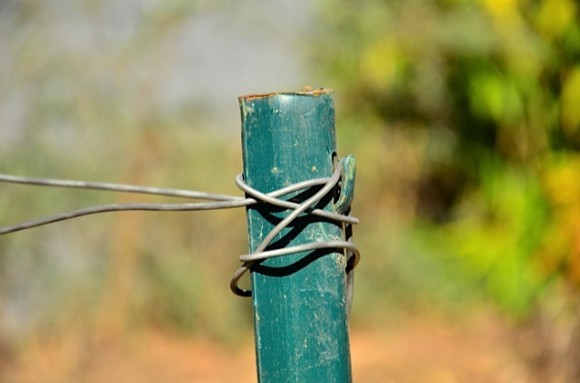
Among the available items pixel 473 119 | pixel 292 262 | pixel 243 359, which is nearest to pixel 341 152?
pixel 473 119

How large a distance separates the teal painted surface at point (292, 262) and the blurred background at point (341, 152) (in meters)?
3.37

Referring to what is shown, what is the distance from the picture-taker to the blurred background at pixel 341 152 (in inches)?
200

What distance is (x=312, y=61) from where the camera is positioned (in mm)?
6652

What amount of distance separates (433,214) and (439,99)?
2.83 feet

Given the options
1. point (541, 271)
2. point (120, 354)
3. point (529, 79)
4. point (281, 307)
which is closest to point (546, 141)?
point (529, 79)

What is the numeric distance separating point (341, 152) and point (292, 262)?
4.66 m

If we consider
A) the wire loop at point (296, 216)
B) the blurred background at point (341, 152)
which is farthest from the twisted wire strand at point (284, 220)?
Answer: the blurred background at point (341, 152)

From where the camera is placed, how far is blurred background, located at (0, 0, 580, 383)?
507cm

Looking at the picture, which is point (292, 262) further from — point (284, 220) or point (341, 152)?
point (341, 152)

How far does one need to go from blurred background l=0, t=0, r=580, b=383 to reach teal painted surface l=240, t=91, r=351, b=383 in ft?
11.1

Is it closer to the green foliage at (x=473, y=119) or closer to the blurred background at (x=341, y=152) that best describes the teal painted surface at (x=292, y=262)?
the blurred background at (x=341, y=152)

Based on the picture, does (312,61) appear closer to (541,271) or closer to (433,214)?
(433,214)

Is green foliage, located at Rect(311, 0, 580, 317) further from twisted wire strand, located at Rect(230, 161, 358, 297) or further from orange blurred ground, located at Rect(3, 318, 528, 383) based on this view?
twisted wire strand, located at Rect(230, 161, 358, 297)

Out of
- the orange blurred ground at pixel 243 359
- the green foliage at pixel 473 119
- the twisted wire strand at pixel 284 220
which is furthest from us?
the green foliage at pixel 473 119
